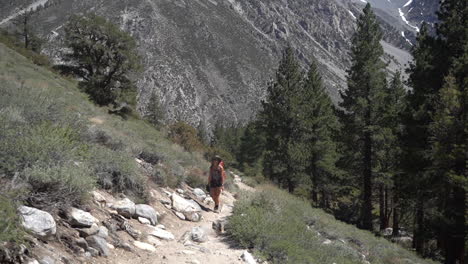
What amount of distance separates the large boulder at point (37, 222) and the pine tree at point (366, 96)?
56.8 ft

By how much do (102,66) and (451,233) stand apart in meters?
25.4

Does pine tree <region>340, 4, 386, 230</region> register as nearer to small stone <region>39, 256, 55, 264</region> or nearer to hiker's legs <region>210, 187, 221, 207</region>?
hiker's legs <region>210, 187, 221, 207</region>

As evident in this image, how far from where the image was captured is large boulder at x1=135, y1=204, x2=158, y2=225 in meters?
7.42

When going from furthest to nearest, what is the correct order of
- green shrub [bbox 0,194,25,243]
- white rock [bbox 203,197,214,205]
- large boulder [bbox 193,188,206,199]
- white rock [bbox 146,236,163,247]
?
1. large boulder [bbox 193,188,206,199]
2. white rock [bbox 203,197,214,205]
3. white rock [bbox 146,236,163,247]
4. green shrub [bbox 0,194,25,243]

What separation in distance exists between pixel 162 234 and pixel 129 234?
2.85ft

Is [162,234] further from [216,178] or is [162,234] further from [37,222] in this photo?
[216,178]

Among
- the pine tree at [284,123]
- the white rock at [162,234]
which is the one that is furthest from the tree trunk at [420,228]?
the white rock at [162,234]

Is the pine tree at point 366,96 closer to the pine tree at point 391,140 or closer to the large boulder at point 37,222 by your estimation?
the pine tree at point 391,140

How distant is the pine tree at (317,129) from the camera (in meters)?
25.3

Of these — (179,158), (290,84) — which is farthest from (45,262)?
(290,84)

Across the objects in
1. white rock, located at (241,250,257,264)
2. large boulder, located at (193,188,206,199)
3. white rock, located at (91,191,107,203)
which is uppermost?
white rock, located at (241,250,257,264)

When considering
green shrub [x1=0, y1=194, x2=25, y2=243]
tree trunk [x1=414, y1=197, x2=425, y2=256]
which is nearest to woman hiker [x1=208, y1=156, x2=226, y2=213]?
green shrub [x1=0, y1=194, x2=25, y2=243]

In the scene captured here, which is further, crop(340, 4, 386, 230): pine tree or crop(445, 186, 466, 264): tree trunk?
crop(340, 4, 386, 230): pine tree

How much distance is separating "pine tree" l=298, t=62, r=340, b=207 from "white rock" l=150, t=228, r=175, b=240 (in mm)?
18855
